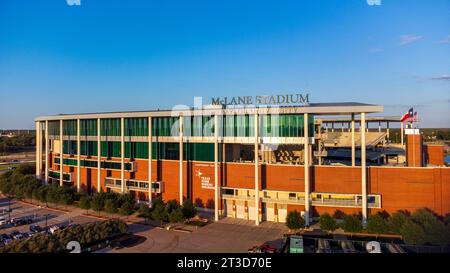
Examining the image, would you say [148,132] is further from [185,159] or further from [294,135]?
[294,135]

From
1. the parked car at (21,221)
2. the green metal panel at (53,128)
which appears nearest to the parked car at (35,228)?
the parked car at (21,221)

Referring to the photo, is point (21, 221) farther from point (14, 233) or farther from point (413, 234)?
point (413, 234)

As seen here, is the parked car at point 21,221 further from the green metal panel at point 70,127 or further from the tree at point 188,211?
the tree at point 188,211

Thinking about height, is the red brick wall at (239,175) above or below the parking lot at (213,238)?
above

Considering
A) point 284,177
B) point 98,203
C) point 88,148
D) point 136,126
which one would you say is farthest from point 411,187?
point 88,148

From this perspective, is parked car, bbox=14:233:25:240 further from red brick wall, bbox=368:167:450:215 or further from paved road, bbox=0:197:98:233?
red brick wall, bbox=368:167:450:215

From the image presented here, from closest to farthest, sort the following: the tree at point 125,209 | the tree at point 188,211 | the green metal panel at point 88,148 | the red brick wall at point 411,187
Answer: the red brick wall at point 411,187
the tree at point 188,211
the tree at point 125,209
the green metal panel at point 88,148
